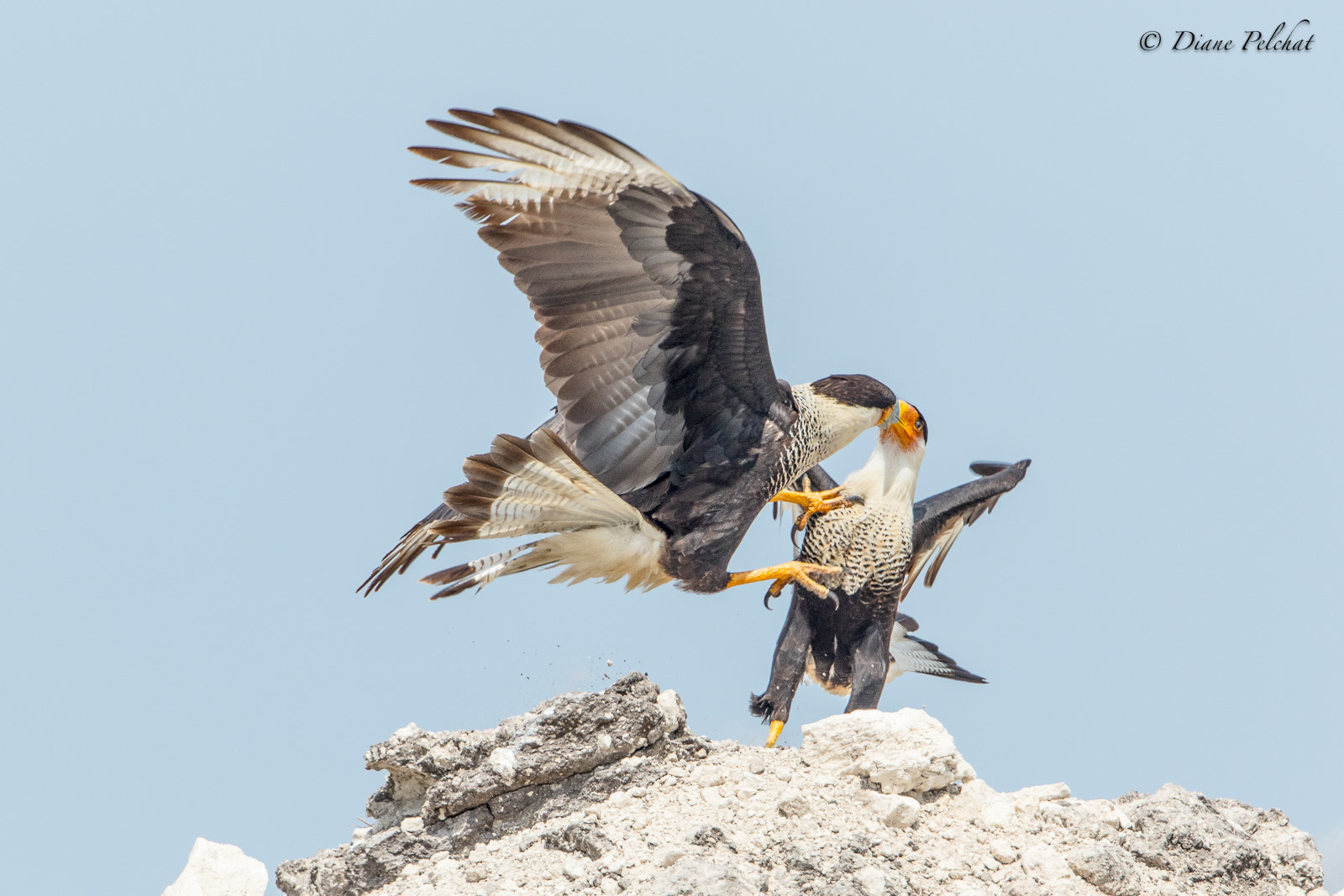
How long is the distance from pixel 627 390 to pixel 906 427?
1823mm

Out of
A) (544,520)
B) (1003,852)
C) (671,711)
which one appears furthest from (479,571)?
(1003,852)

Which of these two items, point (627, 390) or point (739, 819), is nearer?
point (739, 819)

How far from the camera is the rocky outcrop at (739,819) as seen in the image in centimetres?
539

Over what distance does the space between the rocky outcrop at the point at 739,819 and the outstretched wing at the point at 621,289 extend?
61.3 inches

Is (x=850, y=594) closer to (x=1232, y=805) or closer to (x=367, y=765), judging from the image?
(x=1232, y=805)

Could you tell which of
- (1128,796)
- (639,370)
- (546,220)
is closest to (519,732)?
(639,370)

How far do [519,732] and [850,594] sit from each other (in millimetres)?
2308

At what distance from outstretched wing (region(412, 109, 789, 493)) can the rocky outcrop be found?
156cm

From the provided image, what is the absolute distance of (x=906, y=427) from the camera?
724cm

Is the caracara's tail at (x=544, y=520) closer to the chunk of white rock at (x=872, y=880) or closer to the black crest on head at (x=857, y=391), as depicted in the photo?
the black crest on head at (x=857, y=391)

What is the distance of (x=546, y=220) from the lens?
617 cm

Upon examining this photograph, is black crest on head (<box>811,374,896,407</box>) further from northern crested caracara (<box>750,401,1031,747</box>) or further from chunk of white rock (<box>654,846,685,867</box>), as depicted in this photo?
chunk of white rock (<box>654,846,685,867</box>)

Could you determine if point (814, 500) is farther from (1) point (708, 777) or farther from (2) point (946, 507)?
(1) point (708, 777)

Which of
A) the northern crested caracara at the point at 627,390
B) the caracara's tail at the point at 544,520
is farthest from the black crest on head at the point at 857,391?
the caracara's tail at the point at 544,520
